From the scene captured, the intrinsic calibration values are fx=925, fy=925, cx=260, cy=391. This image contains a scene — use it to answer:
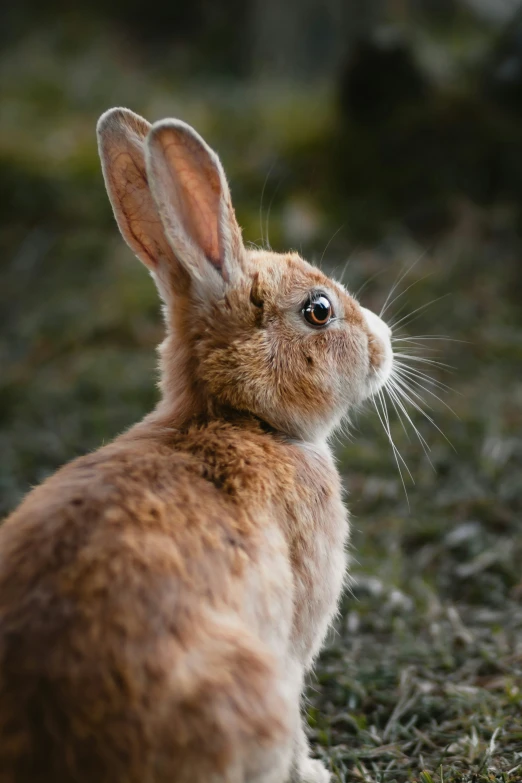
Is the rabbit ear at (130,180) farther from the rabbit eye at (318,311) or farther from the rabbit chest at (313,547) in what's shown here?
the rabbit chest at (313,547)

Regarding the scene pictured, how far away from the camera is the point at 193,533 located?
7.25 ft

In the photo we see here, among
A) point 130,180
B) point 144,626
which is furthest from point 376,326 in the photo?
point 144,626

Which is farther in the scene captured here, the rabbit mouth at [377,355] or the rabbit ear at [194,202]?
the rabbit mouth at [377,355]

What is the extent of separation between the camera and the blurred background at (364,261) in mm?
3570

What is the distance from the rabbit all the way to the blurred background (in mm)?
784

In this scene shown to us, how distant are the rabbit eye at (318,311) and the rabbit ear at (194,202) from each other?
26 centimetres

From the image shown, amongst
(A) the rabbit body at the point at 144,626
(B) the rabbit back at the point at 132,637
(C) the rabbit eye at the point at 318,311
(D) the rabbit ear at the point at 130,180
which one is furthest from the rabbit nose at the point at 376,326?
(B) the rabbit back at the point at 132,637

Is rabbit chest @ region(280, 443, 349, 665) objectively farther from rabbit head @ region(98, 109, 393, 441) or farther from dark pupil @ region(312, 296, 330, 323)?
dark pupil @ region(312, 296, 330, 323)

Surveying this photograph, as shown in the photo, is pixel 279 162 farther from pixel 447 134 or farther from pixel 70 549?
pixel 70 549

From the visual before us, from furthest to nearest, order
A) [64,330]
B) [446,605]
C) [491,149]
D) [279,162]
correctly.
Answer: [279,162]
[491,149]
[64,330]
[446,605]

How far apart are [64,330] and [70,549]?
13.5 feet

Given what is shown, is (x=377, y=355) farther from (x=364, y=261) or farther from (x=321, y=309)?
(x=364, y=261)

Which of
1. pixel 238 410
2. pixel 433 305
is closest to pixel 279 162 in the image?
pixel 433 305

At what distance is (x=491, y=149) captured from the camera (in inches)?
266
